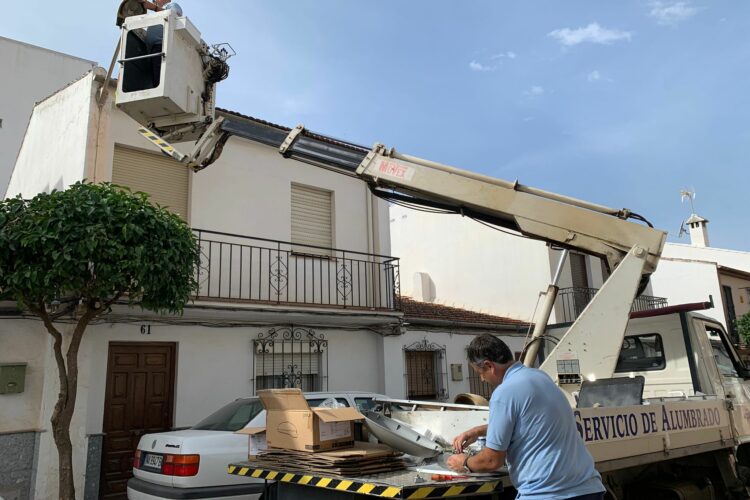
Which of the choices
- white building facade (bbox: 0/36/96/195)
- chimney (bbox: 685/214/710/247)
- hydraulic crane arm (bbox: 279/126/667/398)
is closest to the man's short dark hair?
hydraulic crane arm (bbox: 279/126/667/398)

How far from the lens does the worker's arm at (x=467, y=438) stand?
12.2 ft

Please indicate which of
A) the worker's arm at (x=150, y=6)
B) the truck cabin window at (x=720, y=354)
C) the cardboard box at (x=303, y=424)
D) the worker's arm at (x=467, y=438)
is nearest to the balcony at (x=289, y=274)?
the worker's arm at (x=150, y=6)

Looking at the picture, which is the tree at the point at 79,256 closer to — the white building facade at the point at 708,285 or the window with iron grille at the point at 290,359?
the window with iron grille at the point at 290,359

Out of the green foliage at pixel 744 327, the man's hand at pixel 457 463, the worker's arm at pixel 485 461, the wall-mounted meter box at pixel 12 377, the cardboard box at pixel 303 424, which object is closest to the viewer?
the worker's arm at pixel 485 461

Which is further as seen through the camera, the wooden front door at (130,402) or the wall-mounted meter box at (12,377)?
the wooden front door at (130,402)

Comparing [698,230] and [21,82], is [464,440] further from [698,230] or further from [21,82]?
[698,230]

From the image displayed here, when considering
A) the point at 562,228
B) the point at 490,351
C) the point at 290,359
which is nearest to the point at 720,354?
the point at 562,228

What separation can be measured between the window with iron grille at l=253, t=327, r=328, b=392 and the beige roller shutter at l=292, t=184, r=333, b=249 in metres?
1.72

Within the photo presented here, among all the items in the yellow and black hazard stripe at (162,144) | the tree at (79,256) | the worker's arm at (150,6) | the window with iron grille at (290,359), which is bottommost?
the window with iron grille at (290,359)

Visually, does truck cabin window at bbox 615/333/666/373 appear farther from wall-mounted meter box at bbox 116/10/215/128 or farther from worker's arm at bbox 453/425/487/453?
wall-mounted meter box at bbox 116/10/215/128

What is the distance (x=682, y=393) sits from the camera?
5.98 m

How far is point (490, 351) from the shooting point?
3410mm

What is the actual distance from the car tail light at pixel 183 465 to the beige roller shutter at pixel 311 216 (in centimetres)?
583

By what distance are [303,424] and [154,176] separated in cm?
703
